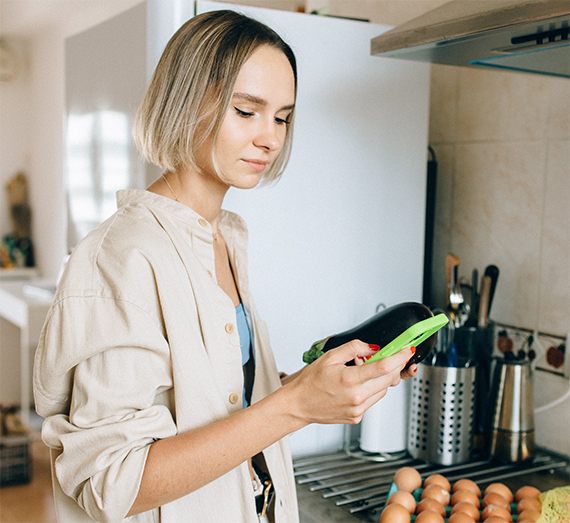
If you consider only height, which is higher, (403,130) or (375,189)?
(403,130)

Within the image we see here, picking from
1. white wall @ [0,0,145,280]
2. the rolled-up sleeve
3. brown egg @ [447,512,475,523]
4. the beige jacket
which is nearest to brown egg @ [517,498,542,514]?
brown egg @ [447,512,475,523]

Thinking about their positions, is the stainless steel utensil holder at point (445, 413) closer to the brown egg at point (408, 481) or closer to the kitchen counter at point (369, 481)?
the kitchen counter at point (369, 481)

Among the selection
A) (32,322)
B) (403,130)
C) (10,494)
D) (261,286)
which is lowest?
(10,494)

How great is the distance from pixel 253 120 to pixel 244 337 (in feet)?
1.01

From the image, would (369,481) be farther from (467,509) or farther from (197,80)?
(197,80)

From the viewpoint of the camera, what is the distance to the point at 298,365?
1.37m

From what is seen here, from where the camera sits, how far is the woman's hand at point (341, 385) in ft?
2.31

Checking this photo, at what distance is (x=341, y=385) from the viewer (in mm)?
711

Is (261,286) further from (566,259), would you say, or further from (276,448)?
(566,259)

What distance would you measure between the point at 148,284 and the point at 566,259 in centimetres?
97

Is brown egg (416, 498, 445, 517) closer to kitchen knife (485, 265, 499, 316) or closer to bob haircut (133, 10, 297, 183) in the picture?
kitchen knife (485, 265, 499, 316)

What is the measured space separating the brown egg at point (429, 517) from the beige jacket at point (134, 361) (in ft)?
0.94

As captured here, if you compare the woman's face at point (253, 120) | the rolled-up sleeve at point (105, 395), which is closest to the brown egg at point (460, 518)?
the rolled-up sleeve at point (105, 395)

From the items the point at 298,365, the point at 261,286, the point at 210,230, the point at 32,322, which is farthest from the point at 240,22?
the point at 32,322
